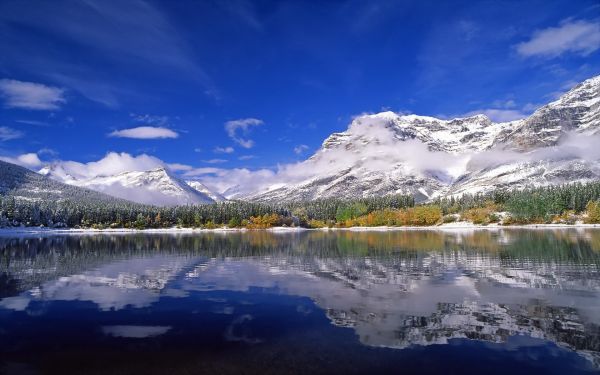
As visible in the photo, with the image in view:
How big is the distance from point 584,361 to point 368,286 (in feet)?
79.2

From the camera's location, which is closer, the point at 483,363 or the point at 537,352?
the point at 483,363

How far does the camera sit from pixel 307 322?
30.2 m

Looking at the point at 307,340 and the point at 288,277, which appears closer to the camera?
the point at 307,340

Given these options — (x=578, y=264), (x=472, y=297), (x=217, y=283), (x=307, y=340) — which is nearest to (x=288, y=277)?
(x=217, y=283)

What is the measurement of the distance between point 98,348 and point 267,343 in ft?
32.3

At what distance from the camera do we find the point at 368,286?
44.8 meters

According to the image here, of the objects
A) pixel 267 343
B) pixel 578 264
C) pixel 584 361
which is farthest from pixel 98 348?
pixel 578 264

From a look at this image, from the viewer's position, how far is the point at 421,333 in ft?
88.8

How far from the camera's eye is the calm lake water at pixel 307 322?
2186 cm

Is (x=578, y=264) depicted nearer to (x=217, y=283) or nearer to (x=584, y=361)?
(x=584, y=361)

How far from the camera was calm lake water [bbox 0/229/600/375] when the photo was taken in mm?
21859

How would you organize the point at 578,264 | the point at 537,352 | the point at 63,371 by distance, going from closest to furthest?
the point at 63,371, the point at 537,352, the point at 578,264

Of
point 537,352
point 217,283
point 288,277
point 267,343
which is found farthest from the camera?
point 288,277

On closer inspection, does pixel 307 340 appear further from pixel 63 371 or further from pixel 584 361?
pixel 584 361
